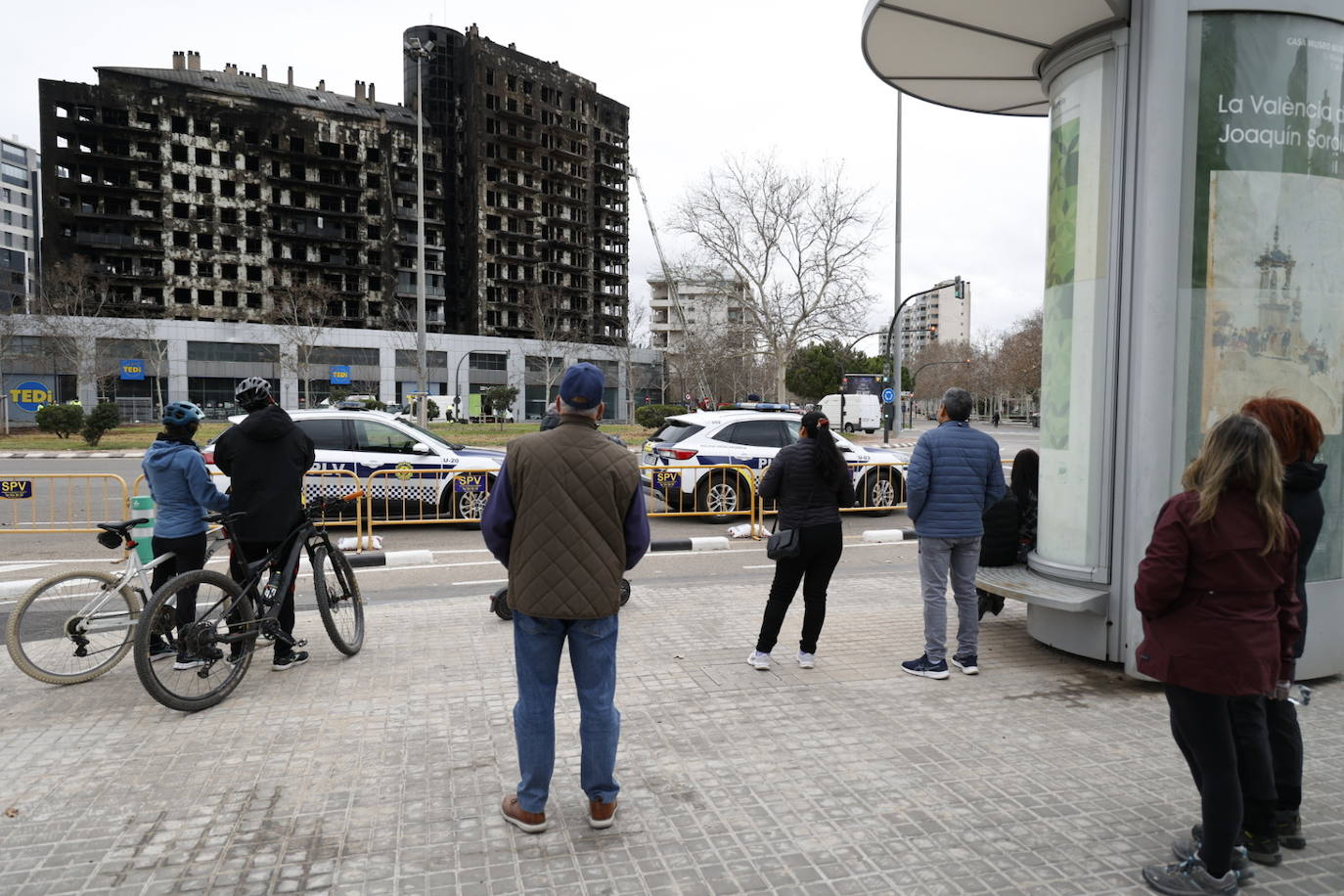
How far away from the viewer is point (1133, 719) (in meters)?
4.88

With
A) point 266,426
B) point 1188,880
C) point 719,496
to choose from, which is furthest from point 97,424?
point 1188,880

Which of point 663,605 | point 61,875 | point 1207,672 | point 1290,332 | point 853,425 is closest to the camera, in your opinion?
point 1207,672

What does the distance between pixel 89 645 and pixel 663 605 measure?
4.25 m

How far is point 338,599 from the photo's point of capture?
19.8 ft

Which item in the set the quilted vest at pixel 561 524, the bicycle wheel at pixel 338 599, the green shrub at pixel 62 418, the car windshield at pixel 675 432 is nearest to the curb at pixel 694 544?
the car windshield at pixel 675 432

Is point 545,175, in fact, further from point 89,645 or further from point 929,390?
point 89,645

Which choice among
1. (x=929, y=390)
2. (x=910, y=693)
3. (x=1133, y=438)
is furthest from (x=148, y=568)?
(x=929, y=390)

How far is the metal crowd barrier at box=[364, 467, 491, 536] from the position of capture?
12.1 meters

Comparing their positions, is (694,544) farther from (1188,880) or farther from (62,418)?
(62,418)

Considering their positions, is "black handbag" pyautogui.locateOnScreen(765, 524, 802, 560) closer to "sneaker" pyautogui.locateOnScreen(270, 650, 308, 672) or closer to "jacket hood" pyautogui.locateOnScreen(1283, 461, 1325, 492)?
"jacket hood" pyautogui.locateOnScreen(1283, 461, 1325, 492)

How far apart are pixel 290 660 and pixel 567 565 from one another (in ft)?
11.0

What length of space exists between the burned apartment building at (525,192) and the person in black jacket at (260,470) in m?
72.0

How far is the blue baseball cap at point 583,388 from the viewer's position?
11.5 ft

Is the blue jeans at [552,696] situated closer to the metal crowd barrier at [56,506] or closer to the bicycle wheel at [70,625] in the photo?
the bicycle wheel at [70,625]
